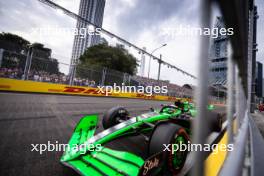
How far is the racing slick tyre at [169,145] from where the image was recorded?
1.67 m

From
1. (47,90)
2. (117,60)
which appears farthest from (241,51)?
(117,60)

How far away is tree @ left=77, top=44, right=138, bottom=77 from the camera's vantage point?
30312mm

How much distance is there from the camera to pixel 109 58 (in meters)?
30.4

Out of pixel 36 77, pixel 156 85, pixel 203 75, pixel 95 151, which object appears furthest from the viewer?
pixel 156 85

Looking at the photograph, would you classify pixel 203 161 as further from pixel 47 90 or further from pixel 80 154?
pixel 47 90

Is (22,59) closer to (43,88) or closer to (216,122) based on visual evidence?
(43,88)

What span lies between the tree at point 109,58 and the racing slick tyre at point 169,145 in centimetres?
2814

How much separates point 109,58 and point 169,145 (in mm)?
29672

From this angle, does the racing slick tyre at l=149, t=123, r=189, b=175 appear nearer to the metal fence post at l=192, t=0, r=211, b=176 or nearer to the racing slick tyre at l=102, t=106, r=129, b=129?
the racing slick tyre at l=102, t=106, r=129, b=129

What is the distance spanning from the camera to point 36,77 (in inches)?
379

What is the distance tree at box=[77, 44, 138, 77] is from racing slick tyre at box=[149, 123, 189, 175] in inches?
1108

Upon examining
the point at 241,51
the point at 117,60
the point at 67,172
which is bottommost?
the point at 67,172

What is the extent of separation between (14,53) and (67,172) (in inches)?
383

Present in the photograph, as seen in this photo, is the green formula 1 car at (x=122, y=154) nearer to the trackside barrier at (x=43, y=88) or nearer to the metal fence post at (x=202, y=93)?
the metal fence post at (x=202, y=93)
